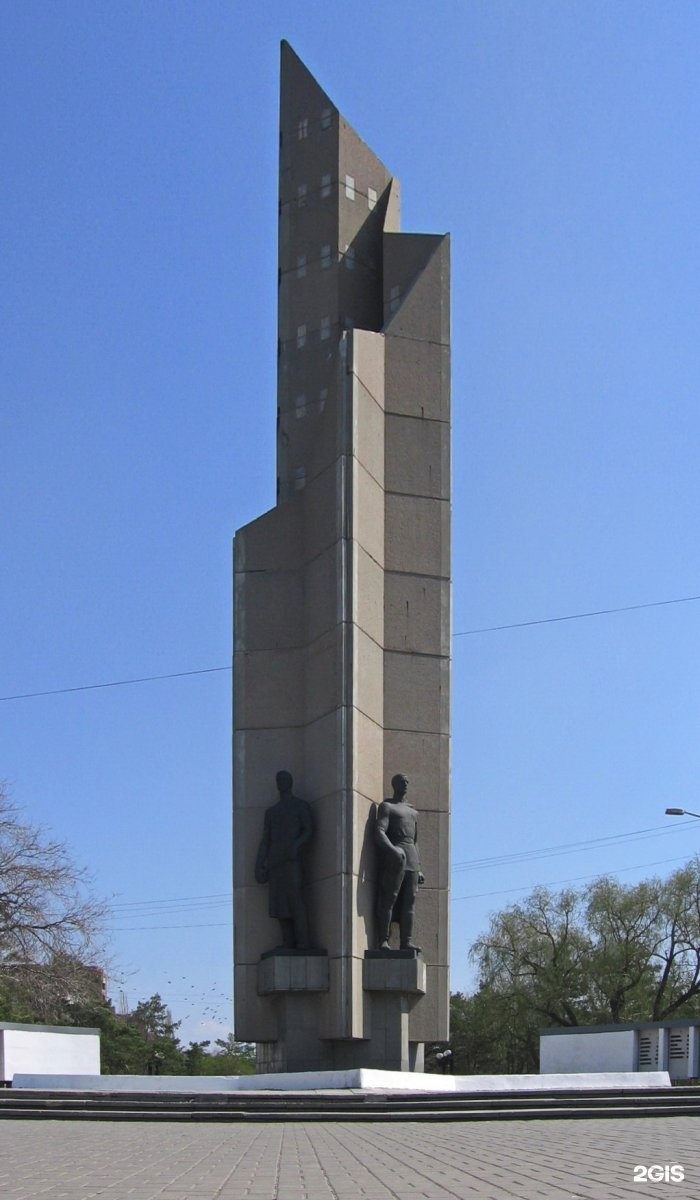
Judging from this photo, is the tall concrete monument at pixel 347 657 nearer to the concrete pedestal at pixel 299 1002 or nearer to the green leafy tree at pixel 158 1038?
the concrete pedestal at pixel 299 1002

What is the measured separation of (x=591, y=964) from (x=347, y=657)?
75.4ft

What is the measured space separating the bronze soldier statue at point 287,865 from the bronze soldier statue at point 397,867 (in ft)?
2.78

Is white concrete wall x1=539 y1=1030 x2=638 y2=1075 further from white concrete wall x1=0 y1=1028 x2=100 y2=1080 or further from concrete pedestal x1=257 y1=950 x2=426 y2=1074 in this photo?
white concrete wall x1=0 y1=1028 x2=100 y2=1080

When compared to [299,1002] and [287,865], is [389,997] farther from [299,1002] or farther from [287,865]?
[287,865]

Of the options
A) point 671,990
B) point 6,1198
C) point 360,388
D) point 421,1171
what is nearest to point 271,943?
point 360,388

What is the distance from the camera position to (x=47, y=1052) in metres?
20.3

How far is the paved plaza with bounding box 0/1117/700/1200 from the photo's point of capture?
5801mm

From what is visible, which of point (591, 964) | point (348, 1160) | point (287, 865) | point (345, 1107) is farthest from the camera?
point (591, 964)

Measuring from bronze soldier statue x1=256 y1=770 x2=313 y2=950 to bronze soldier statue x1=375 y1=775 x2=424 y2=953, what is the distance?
847 mm

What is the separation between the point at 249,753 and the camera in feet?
58.7

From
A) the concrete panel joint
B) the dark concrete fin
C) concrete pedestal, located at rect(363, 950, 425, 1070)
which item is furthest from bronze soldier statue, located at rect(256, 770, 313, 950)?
the dark concrete fin

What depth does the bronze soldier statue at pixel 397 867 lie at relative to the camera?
16.8 m

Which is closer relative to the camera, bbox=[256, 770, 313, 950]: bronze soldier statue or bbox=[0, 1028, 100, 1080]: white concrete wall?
bbox=[256, 770, 313, 950]: bronze soldier statue

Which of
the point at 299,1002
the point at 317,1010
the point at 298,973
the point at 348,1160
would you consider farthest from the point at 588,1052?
the point at 348,1160
